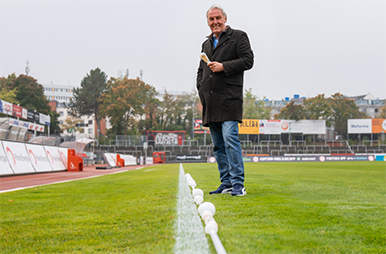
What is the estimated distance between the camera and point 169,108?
79.2m

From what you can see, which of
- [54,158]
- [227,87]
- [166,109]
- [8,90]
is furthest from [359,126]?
[227,87]

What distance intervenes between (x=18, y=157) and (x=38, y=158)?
6.27 ft

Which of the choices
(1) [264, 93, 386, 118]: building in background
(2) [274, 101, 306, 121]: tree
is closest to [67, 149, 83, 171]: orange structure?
(2) [274, 101, 306, 121]: tree

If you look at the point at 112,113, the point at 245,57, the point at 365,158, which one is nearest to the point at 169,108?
the point at 112,113

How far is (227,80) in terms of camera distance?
403 cm

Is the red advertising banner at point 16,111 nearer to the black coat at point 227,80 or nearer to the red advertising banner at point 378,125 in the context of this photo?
the black coat at point 227,80

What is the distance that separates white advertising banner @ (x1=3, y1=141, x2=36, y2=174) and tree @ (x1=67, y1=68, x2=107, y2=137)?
67638 millimetres

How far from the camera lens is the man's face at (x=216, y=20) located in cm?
407

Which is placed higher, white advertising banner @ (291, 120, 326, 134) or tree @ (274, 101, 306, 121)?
tree @ (274, 101, 306, 121)

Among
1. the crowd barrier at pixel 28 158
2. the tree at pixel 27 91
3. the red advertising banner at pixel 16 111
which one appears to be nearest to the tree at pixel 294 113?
the tree at pixel 27 91

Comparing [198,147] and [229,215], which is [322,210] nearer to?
[229,215]

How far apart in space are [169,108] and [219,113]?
75.5 metres

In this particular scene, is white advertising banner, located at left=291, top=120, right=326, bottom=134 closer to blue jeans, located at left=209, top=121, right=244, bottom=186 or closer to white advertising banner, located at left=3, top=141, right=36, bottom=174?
white advertising banner, located at left=3, top=141, right=36, bottom=174

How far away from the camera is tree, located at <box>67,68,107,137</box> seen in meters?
81.1
